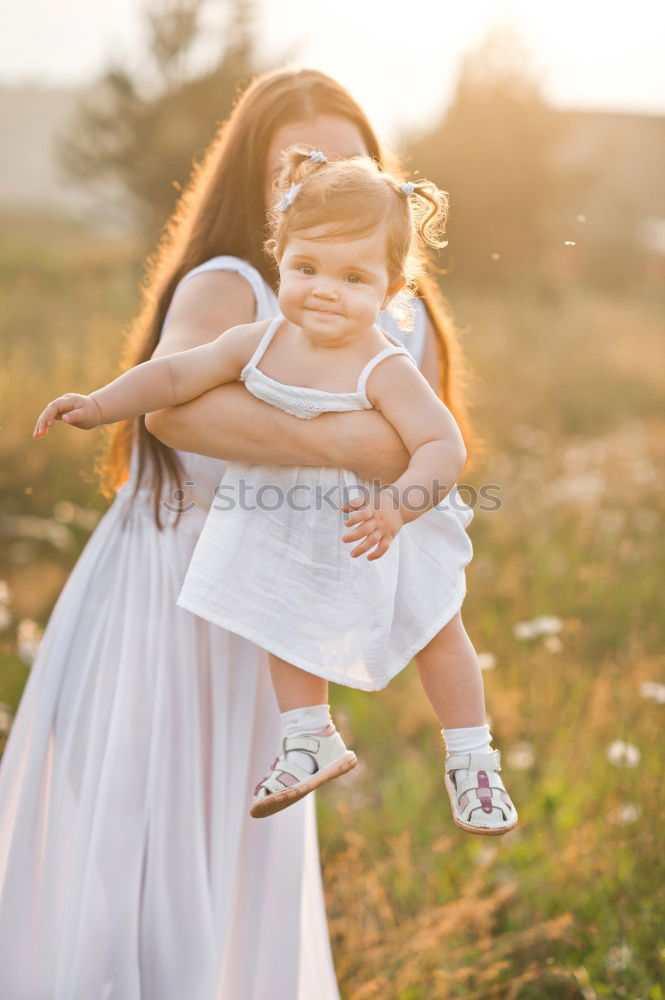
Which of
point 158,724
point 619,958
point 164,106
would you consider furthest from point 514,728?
point 164,106

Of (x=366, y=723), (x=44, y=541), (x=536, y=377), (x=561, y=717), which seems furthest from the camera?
(x=536, y=377)

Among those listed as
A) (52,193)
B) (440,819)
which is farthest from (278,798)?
(52,193)

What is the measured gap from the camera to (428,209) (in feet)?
4.56

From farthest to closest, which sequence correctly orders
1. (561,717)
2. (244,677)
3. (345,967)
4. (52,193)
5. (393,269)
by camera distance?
(52,193), (561,717), (345,967), (244,677), (393,269)

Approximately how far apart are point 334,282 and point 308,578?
0.46 metres

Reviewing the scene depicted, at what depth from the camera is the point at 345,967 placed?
264cm

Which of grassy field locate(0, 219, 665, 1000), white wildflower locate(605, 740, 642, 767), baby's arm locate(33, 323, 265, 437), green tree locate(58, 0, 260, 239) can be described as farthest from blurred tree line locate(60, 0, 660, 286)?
baby's arm locate(33, 323, 265, 437)

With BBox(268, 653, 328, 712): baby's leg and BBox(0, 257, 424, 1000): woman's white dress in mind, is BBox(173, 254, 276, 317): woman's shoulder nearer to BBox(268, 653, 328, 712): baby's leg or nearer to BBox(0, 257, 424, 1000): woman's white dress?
BBox(0, 257, 424, 1000): woman's white dress

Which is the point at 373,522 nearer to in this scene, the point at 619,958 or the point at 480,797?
the point at 480,797

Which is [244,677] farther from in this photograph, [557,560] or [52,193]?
[52,193]

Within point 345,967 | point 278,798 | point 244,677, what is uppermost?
point 244,677

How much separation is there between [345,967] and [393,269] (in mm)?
2052

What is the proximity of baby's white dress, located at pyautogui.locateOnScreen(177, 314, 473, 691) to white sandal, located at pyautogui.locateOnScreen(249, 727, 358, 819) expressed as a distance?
0.36ft

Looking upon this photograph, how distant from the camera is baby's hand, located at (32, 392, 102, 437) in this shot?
1.29m
